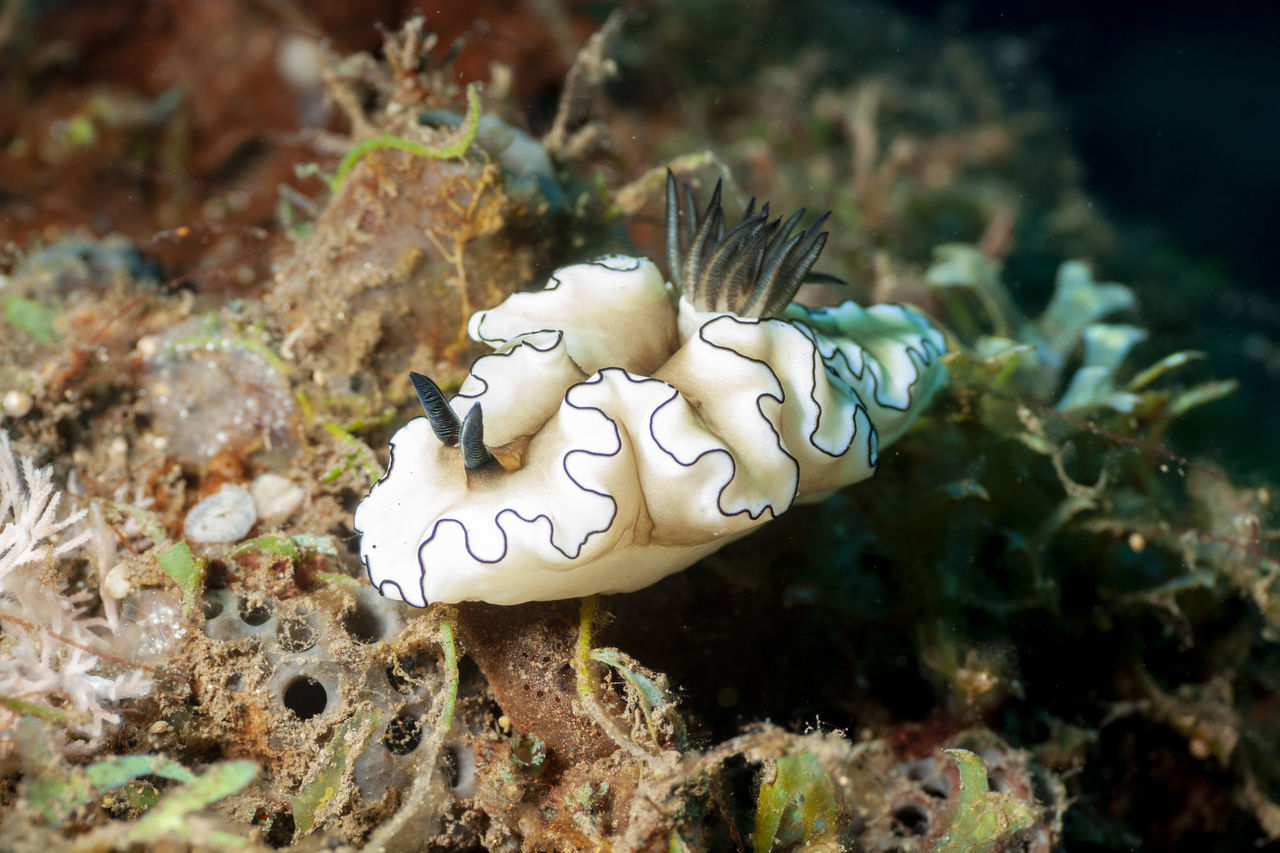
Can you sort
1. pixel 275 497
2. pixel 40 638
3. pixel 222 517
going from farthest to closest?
pixel 275 497 → pixel 222 517 → pixel 40 638

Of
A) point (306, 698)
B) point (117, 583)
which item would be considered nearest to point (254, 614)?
point (306, 698)

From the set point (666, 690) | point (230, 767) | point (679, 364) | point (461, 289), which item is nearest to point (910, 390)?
point (679, 364)

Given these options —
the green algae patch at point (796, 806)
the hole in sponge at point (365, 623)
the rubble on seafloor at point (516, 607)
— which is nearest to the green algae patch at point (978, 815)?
the rubble on seafloor at point (516, 607)

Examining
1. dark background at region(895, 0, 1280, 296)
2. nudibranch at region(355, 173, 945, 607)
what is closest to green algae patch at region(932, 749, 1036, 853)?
nudibranch at region(355, 173, 945, 607)

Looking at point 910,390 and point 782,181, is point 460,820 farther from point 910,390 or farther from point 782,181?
point 782,181

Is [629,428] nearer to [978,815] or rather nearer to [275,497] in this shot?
[275,497]
